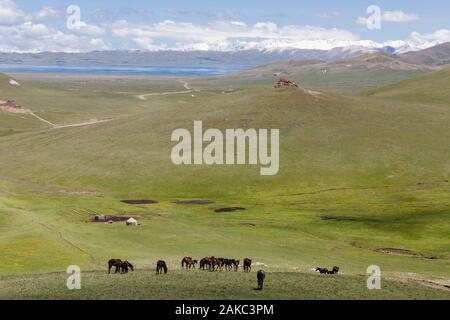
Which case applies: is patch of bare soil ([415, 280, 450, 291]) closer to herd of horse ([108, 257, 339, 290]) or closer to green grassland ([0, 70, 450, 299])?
green grassland ([0, 70, 450, 299])

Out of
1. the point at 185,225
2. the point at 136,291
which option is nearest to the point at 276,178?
the point at 185,225

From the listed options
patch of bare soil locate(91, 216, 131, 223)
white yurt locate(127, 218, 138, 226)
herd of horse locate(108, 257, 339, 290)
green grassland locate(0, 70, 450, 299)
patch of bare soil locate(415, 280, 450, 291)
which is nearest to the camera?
patch of bare soil locate(415, 280, 450, 291)

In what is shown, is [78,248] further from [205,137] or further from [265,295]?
[205,137]

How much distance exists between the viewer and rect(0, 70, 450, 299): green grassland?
48.0 m

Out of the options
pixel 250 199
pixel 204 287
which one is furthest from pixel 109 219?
pixel 204 287

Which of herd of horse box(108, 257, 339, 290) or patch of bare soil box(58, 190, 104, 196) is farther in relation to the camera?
patch of bare soil box(58, 190, 104, 196)

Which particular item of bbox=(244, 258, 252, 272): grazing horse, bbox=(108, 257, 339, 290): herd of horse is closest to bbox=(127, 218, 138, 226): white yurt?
bbox=(108, 257, 339, 290): herd of horse

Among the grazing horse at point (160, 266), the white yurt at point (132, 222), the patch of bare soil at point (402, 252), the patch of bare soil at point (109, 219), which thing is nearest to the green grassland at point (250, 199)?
the patch of bare soil at point (402, 252)

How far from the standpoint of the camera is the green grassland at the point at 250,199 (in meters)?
48.0

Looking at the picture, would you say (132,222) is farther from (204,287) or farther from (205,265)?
(204,287)

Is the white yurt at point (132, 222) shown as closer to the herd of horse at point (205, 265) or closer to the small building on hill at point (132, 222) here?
the small building on hill at point (132, 222)

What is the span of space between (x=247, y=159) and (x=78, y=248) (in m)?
67.6

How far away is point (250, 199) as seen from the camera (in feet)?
342

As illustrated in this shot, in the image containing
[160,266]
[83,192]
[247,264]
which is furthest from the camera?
[83,192]
